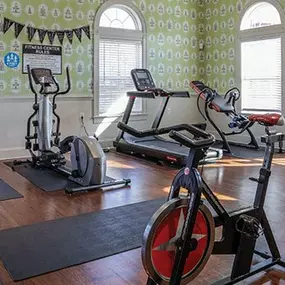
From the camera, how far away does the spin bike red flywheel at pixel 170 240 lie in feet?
6.62

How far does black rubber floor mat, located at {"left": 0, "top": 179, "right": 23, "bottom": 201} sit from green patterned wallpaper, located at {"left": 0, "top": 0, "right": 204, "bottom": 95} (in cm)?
230

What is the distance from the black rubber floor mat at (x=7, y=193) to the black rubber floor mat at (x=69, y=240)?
39.4 inches

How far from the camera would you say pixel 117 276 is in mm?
2529

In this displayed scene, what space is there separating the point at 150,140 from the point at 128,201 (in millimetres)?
3235

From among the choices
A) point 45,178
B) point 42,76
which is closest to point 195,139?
point 45,178

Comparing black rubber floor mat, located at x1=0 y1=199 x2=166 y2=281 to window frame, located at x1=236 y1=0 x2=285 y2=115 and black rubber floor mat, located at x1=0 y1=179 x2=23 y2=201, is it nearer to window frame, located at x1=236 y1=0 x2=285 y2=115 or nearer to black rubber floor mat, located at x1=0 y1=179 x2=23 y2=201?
black rubber floor mat, located at x1=0 y1=179 x2=23 y2=201

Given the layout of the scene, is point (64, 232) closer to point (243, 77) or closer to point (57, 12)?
point (57, 12)

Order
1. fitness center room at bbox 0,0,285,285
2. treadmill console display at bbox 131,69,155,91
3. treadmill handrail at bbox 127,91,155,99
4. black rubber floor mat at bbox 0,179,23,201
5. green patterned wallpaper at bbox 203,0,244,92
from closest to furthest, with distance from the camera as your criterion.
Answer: fitness center room at bbox 0,0,285,285
black rubber floor mat at bbox 0,179,23,201
treadmill handrail at bbox 127,91,155,99
treadmill console display at bbox 131,69,155,91
green patterned wallpaper at bbox 203,0,244,92

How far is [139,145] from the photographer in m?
6.76

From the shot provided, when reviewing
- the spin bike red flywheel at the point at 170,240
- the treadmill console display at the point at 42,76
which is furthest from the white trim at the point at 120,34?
the spin bike red flywheel at the point at 170,240

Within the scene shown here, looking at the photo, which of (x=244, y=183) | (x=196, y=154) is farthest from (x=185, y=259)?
(x=244, y=183)

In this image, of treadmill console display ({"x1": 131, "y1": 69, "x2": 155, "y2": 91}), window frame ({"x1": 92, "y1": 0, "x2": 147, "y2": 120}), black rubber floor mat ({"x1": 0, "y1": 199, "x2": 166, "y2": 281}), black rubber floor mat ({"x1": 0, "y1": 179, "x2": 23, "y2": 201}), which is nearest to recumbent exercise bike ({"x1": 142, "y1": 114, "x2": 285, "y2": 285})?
black rubber floor mat ({"x1": 0, "y1": 199, "x2": 166, "y2": 281})

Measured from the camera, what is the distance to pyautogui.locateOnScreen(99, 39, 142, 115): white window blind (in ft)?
24.8

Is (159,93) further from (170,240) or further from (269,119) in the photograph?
(170,240)
